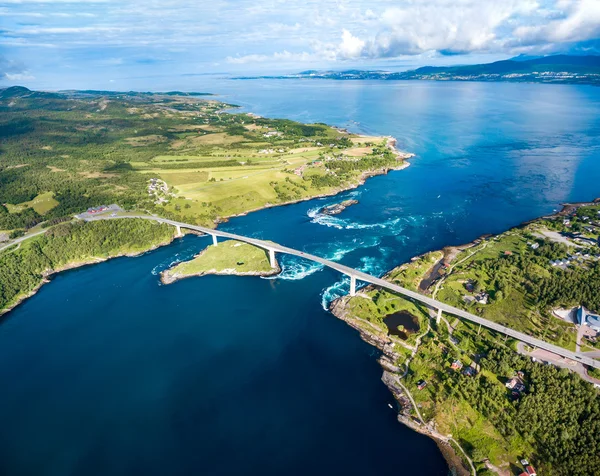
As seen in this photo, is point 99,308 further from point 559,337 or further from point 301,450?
point 559,337

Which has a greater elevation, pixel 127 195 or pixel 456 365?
pixel 127 195

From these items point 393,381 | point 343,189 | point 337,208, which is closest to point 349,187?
point 343,189

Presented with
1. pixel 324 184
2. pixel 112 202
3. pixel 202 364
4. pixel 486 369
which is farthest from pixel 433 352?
pixel 112 202

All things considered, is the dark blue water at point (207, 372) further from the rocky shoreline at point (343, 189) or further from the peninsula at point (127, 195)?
the rocky shoreline at point (343, 189)

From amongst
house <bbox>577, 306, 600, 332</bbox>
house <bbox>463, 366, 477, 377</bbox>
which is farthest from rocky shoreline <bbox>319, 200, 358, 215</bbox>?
house <bbox>463, 366, 477, 377</bbox>

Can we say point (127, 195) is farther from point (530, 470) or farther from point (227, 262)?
point (530, 470)

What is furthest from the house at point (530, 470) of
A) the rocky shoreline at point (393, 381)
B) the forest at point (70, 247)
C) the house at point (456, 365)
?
the forest at point (70, 247)
